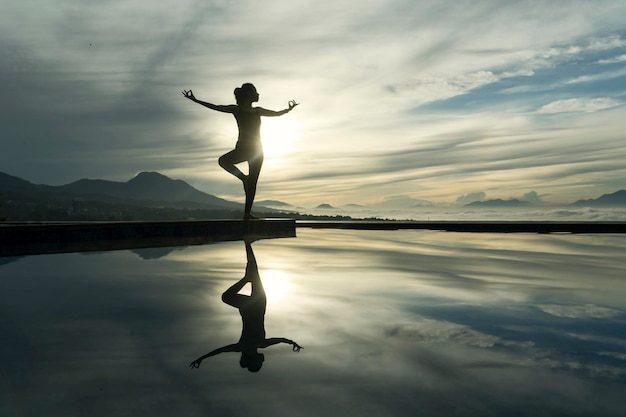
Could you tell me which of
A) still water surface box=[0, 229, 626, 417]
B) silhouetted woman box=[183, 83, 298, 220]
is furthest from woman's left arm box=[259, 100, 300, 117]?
still water surface box=[0, 229, 626, 417]

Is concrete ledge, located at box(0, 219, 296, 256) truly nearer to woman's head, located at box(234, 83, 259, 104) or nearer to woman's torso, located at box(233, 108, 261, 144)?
woman's torso, located at box(233, 108, 261, 144)

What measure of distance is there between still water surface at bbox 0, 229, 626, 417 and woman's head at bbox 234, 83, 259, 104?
732cm

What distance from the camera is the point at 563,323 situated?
3664mm

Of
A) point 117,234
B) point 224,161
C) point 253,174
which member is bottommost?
point 117,234

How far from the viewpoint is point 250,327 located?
3391 millimetres

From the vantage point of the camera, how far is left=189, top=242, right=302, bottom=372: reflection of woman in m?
2.67

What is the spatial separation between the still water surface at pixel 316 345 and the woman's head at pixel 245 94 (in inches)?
288

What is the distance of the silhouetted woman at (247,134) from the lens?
12406mm

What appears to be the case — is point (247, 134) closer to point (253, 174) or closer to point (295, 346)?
point (253, 174)

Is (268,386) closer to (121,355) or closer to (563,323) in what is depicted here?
(121,355)

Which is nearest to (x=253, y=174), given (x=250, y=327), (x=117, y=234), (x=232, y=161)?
(x=232, y=161)

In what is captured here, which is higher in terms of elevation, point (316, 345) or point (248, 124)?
point (248, 124)

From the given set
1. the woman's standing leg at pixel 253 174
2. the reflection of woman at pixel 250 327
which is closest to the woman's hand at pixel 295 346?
the reflection of woman at pixel 250 327

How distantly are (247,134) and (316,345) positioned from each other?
10.2m
